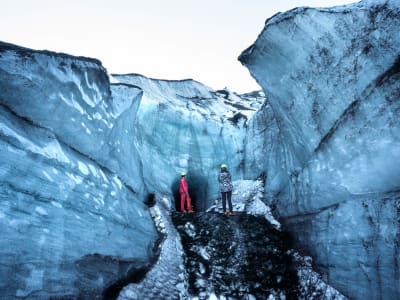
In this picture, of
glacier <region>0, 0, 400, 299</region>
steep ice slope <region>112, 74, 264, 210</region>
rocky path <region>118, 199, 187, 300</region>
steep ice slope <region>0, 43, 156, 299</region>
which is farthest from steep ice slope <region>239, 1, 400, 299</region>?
steep ice slope <region>112, 74, 264, 210</region>

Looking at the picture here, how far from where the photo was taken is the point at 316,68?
543cm

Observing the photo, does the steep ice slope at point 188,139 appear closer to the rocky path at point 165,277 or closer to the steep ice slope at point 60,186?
the rocky path at point 165,277

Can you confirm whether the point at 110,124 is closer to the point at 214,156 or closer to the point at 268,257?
the point at 268,257

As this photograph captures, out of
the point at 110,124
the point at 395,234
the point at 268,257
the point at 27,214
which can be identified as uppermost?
the point at 110,124

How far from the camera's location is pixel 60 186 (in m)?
3.61

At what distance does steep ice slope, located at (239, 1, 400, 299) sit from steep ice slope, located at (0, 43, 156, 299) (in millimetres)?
3150

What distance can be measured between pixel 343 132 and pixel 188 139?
7537mm

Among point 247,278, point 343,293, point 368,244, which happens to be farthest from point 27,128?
point 343,293

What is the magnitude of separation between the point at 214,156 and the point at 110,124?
6821mm

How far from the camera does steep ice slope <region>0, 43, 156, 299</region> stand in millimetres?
2904

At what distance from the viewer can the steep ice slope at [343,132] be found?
3826 millimetres

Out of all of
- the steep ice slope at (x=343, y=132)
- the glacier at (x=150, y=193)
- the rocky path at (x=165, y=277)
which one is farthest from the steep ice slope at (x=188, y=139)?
the steep ice slope at (x=343, y=132)

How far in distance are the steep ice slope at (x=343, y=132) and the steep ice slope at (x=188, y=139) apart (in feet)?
15.9

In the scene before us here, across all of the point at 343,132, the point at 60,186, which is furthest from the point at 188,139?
the point at 60,186
